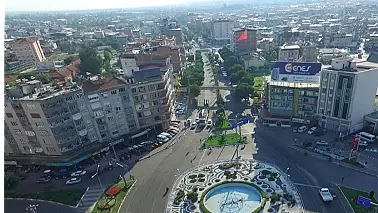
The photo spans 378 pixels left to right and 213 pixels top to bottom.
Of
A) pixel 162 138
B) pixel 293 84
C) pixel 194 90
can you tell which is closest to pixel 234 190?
pixel 162 138

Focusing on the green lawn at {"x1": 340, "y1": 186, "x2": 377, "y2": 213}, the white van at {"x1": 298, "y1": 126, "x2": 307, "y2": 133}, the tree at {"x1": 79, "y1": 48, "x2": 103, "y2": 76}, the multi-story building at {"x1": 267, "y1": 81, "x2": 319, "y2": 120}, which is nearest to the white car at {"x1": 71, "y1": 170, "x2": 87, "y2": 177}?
the multi-story building at {"x1": 267, "y1": 81, "x2": 319, "y2": 120}

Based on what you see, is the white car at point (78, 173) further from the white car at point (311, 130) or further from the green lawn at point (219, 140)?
the white car at point (311, 130)

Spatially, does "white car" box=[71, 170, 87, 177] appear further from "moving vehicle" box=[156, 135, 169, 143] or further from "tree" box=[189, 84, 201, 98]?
"tree" box=[189, 84, 201, 98]

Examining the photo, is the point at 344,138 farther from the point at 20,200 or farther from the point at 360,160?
the point at 20,200

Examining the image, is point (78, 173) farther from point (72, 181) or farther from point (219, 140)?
point (219, 140)

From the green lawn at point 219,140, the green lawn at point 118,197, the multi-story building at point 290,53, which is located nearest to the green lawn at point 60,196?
the green lawn at point 118,197

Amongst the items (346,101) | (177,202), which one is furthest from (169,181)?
(346,101)
